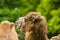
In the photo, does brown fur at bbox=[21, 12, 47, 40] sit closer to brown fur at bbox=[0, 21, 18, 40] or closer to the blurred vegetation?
brown fur at bbox=[0, 21, 18, 40]

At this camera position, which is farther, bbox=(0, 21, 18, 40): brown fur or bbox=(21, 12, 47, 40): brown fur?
bbox=(0, 21, 18, 40): brown fur

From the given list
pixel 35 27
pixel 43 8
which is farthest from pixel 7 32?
pixel 43 8

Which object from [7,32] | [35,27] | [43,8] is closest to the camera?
[35,27]

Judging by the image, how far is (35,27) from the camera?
752cm

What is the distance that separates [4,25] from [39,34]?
0.90 meters

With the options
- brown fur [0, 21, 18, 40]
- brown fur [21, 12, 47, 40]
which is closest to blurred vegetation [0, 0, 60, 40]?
brown fur [0, 21, 18, 40]

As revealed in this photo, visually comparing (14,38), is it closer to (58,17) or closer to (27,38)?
(27,38)

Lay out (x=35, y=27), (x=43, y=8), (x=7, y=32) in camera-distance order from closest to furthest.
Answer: (x=35, y=27) < (x=7, y=32) < (x=43, y=8)

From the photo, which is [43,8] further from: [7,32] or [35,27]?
[35,27]

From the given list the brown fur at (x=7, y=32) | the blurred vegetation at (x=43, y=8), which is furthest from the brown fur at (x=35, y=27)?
the blurred vegetation at (x=43, y=8)

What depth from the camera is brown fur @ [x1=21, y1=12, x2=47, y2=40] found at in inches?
297

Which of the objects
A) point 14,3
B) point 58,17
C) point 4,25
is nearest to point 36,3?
point 14,3

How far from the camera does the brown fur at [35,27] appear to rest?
297 inches

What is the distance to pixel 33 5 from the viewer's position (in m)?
20.1
